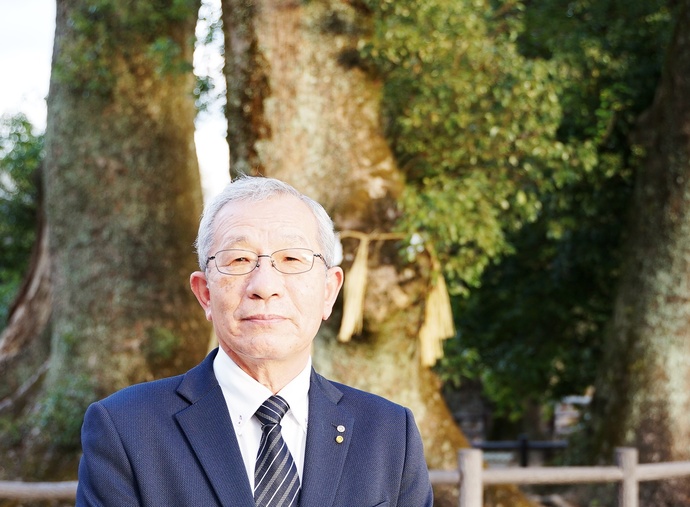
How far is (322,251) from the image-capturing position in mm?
2330

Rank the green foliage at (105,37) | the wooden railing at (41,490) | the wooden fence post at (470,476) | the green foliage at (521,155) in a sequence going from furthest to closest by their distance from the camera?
1. the green foliage at (105,37)
2. the green foliage at (521,155)
3. the wooden fence post at (470,476)
4. the wooden railing at (41,490)

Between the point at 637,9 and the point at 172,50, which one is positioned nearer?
the point at 172,50

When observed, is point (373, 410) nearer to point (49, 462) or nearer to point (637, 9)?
point (49, 462)

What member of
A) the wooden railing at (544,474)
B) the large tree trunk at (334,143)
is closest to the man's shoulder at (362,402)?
the wooden railing at (544,474)

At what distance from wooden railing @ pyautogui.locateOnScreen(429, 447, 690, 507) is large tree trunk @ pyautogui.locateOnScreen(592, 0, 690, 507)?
50.6 inches

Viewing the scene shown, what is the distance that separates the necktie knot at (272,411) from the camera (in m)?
2.21

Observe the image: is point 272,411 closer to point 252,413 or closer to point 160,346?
point 252,413

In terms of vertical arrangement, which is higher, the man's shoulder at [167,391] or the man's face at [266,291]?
the man's face at [266,291]

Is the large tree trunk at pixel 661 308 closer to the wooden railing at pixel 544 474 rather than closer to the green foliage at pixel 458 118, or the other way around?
the wooden railing at pixel 544 474

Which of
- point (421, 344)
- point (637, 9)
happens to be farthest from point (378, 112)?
point (637, 9)

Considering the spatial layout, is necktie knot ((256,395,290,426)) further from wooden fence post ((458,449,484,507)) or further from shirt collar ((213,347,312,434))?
wooden fence post ((458,449,484,507))

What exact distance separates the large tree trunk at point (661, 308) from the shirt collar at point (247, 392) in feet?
22.9

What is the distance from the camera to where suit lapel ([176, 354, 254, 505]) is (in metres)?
2.12

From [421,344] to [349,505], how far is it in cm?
515
